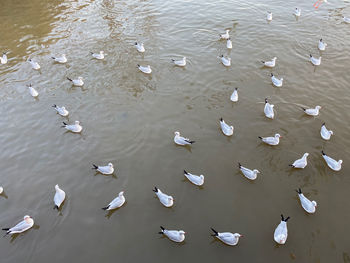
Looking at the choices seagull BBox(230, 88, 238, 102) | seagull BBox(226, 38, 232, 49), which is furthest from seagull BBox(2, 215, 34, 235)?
seagull BBox(226, 38, 232, 49)

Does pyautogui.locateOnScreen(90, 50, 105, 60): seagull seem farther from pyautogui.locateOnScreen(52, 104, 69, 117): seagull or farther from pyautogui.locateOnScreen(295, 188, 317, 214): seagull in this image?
pyautogui.locateOnScreen(295, 188, 317, 214): seagull

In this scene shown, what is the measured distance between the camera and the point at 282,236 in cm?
1020

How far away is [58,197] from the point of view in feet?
38.9

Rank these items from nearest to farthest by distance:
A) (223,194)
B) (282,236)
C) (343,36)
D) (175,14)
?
(282,236), (223,194), (343,36), (175,14)

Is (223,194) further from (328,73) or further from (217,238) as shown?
(328,73)

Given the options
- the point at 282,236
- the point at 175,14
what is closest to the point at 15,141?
the point at 282,236

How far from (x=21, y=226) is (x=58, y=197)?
168 cm

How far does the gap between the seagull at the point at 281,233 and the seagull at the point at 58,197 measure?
8.69 metres

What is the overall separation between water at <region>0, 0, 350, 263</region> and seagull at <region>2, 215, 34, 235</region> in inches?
10.7

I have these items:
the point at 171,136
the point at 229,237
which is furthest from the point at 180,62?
the point at 229,237

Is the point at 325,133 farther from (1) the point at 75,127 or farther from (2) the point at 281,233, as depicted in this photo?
(1) the point at 75,127

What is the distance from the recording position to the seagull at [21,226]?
10898 mm

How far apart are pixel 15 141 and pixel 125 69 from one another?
828 centimetres

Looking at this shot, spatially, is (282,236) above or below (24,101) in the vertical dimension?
below
